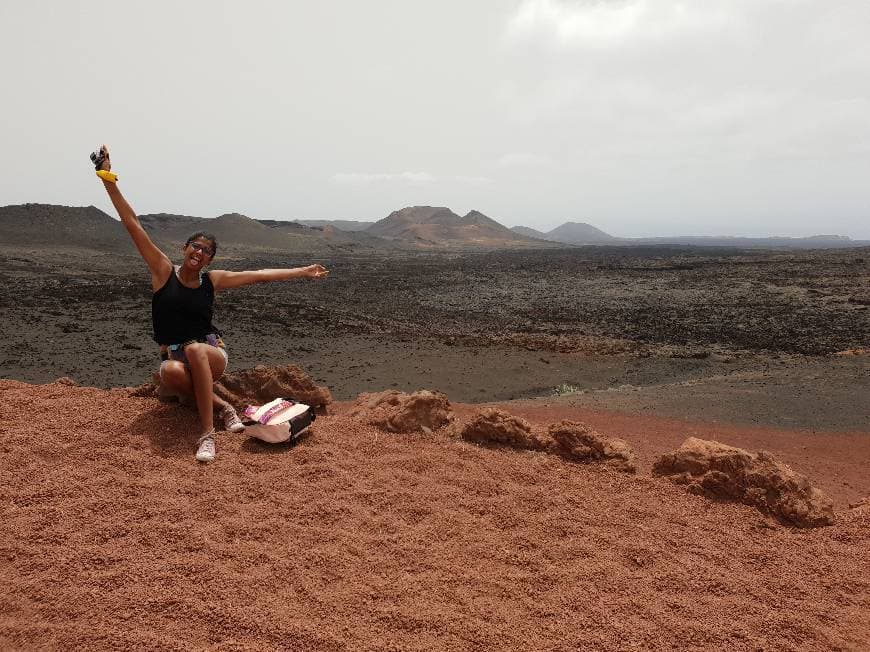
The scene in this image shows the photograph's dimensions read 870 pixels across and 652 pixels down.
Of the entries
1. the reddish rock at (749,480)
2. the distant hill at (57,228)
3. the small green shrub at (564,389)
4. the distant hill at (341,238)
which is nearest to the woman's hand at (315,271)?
the reddish rock at (749,480)

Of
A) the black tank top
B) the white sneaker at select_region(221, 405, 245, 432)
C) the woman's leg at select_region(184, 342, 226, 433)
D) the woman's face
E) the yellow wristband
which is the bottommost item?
the white sneaker at select_region(221, 405, 245, 432)

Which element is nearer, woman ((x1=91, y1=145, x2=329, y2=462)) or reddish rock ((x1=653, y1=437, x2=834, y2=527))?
reddish rock ((x1=653, y1=437, x2=834, y2=527))

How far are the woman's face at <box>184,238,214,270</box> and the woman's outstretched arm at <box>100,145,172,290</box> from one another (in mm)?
155

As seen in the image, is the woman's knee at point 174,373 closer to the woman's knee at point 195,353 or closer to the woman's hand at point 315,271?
the woman's knee at point 195,353

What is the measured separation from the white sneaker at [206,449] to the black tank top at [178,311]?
31.5 inches

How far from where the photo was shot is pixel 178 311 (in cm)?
401

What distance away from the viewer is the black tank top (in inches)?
157

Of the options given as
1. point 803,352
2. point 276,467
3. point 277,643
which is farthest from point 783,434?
point 803,352

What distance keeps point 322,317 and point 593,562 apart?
17.7 metres

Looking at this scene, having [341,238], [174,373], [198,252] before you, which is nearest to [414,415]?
[174,373]

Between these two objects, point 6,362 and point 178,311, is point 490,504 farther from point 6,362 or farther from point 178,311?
point 6,362

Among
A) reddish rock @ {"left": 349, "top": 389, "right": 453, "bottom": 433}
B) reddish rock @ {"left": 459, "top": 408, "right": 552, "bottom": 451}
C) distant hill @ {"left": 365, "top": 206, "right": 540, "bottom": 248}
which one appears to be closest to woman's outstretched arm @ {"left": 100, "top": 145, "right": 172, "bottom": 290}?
reddish rock @ {"left": 349, "top": 389, "right": 453, "bottom": 433}

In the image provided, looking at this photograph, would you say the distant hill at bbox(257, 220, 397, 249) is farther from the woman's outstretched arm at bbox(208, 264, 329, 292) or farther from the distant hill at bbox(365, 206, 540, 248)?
the woman's outstretched arm at bbox(208, 264, 329, 292)

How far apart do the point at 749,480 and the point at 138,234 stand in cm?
481
